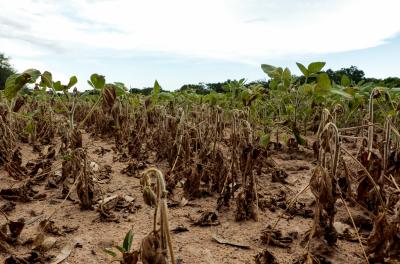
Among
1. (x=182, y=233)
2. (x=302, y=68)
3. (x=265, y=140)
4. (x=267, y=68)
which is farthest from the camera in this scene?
(x=267, y=68)

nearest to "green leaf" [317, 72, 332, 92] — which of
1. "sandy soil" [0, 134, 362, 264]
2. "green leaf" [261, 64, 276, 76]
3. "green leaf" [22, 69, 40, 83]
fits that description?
"sandy soil" [0, 134, 362, 264]

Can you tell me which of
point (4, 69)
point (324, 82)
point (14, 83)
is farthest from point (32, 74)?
point (4, 69)

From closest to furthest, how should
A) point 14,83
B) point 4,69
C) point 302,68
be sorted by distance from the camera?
point 14,83, point 302,68, point 4,69

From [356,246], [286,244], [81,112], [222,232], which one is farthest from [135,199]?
[81,112]

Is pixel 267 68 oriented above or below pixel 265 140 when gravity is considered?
above

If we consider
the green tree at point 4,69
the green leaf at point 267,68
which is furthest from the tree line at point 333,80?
the green tree at point 4,69

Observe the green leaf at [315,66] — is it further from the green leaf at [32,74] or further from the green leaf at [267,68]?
the green leaf at [32,74]

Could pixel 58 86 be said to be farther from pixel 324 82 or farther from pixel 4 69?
pixel 4 69

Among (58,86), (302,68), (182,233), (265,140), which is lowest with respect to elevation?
(182,233)

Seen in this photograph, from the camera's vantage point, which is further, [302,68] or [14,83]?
[302,68]

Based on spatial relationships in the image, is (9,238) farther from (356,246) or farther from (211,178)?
(356,246)

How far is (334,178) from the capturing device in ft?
4.97

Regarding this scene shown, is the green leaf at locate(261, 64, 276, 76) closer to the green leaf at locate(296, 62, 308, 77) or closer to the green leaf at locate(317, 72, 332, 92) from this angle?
the green leaf at locate(296, 62, 308, 77)

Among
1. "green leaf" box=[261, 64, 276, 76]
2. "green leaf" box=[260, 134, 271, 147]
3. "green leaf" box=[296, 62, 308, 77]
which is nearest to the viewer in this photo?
"green leaf" box=[260, 134, 271, 147]
